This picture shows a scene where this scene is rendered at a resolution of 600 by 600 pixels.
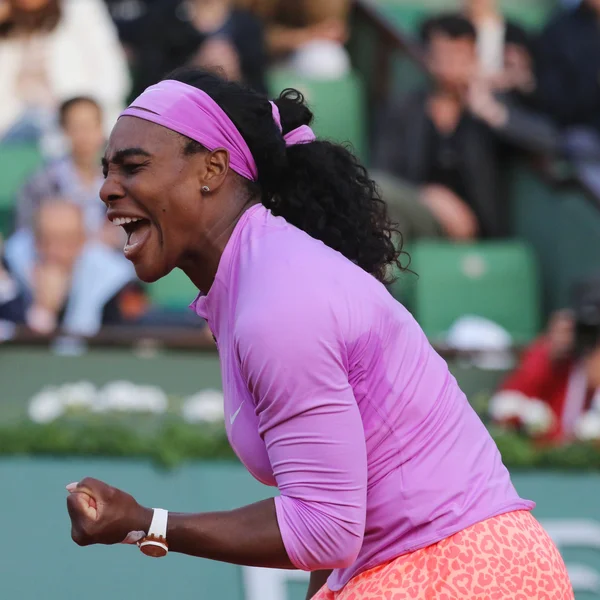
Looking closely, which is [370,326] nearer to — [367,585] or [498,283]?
[367,585]

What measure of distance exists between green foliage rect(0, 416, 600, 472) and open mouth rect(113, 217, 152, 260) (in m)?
2.65

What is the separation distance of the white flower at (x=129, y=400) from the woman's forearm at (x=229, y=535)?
315 centimetres

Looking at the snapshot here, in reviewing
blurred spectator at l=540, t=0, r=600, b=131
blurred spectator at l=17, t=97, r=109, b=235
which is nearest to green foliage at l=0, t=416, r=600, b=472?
blurred spectator at l=17, t=97, r=109, b=235

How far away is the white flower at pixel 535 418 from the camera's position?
17.0 feet

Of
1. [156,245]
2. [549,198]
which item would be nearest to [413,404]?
[156,245]

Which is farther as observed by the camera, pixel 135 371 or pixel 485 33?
pixel 485 33

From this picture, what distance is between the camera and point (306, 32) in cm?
848

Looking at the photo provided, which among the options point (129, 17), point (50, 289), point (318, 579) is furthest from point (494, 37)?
point (318, 579)

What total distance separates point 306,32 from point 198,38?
3.42 ft

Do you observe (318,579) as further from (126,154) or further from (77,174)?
(77,174)

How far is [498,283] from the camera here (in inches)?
285

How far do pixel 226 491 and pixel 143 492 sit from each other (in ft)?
1.02

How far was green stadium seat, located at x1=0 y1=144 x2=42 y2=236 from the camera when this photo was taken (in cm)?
725

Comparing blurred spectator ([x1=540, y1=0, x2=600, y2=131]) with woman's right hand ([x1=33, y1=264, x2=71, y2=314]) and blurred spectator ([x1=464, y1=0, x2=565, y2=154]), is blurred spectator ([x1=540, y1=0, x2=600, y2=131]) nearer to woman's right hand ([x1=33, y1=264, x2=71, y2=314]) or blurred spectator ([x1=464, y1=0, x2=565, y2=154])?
blurred spectator ([x1=464, y1=0, x2=565, y2=154])
